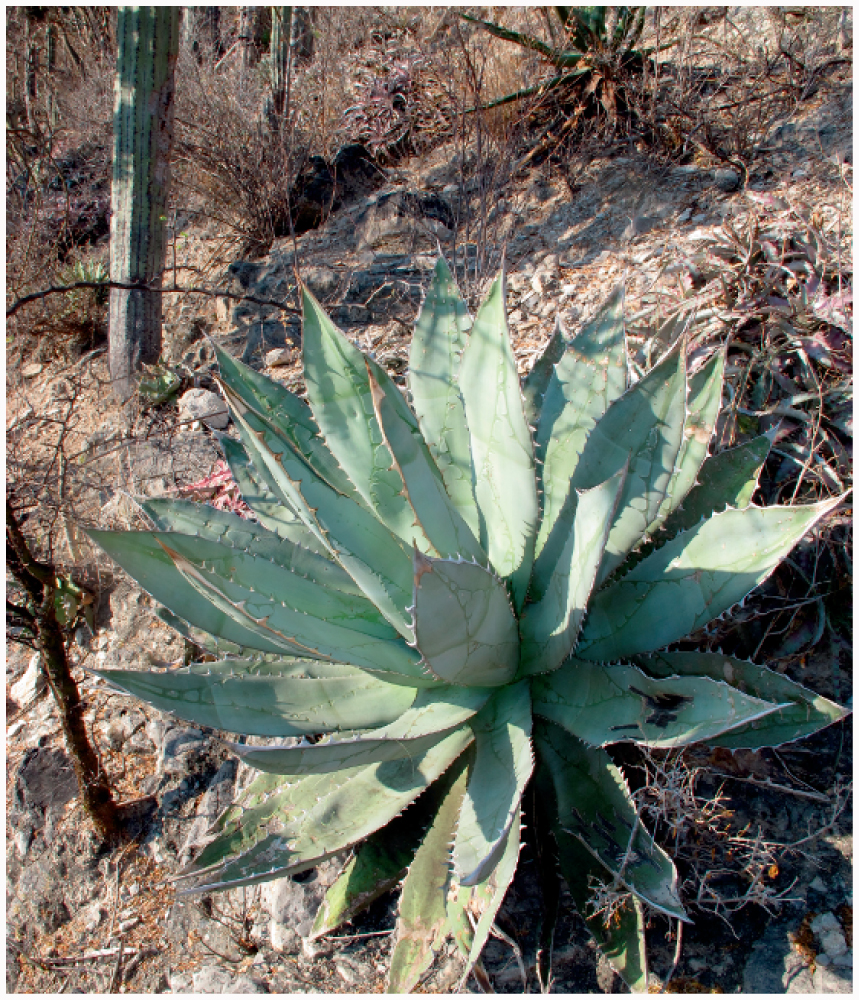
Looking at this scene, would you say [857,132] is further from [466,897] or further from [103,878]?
[103,878]

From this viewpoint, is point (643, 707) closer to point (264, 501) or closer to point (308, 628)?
point (308, 628)

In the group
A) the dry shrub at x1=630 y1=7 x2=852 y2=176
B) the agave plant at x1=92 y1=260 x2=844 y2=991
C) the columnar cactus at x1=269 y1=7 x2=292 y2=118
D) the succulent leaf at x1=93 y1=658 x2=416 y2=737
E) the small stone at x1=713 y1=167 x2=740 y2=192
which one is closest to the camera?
the agave plant at x1=92 y1=260 x2=844 y2=991

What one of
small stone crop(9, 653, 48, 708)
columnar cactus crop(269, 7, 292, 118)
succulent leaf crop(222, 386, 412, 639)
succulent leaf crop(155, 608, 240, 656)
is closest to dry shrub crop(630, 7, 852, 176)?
columnar cactus crop(269, 7, 292, 118)

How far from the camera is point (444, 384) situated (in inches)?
70.6

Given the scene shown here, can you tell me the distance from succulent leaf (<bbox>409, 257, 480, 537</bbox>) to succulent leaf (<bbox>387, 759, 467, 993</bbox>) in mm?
732

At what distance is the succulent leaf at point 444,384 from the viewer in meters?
1.74

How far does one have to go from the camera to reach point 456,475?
1.75 m

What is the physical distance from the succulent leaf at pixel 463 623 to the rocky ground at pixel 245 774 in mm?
603

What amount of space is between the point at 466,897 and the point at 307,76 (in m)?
5.67

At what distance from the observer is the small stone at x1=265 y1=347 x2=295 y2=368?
10.7 feet

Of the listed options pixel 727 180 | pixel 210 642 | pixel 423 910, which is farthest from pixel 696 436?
pixel 727 180

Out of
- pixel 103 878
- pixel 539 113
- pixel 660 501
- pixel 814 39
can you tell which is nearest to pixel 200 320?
pixel 539 113

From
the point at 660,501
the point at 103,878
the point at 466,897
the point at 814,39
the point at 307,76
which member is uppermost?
the point at 307,76

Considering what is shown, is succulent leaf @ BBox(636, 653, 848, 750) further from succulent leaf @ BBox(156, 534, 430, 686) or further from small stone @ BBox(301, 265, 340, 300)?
small stone @ BBox(301, 265, 340, 300)
